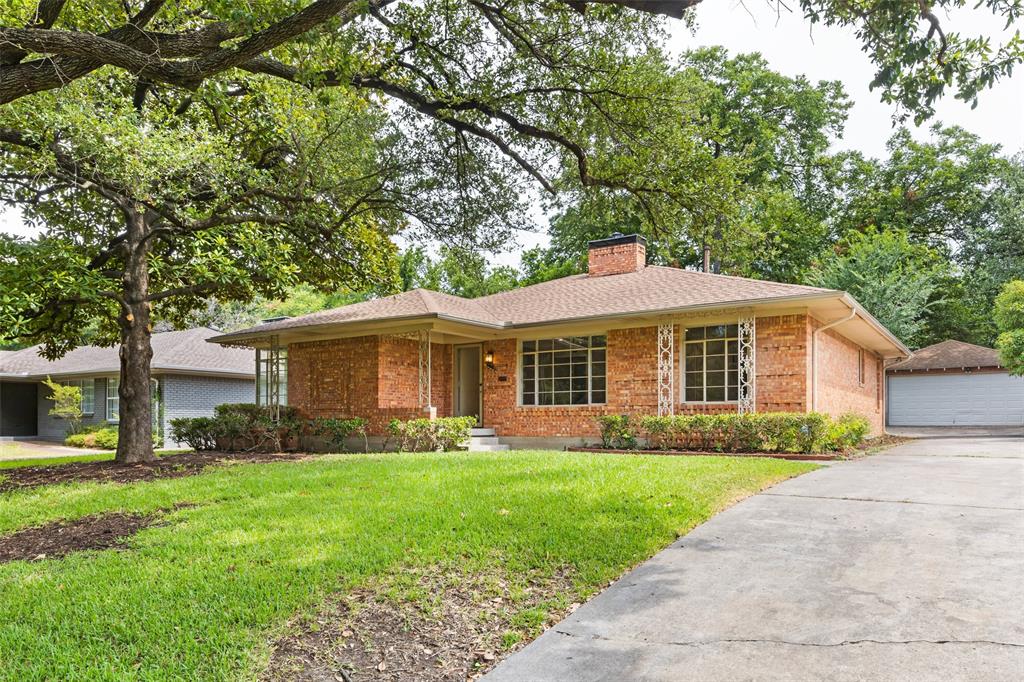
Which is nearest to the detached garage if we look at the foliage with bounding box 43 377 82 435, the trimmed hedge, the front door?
the trimmed hedge

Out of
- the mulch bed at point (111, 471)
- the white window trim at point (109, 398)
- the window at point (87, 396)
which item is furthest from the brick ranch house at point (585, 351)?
the window at point (87, 396)

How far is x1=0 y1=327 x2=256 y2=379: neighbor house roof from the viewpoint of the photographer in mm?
21688

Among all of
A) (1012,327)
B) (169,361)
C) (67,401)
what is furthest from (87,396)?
(1012,327)

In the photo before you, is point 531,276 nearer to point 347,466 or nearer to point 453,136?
point 453,136

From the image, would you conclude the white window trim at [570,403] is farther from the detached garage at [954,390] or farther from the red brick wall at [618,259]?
the detached garage at [954,390]

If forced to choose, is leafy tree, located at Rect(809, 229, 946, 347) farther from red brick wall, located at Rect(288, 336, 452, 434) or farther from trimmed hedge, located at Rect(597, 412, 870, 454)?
red brick wall, located at Rect(288, 336, 452, 434)

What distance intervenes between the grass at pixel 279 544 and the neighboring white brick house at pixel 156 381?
1321cm

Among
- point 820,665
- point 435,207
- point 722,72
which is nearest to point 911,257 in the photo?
point 722,72

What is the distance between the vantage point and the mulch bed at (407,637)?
3.54 metres

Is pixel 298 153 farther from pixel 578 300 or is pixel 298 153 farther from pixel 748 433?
pixel 748 433

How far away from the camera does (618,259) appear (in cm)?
1727

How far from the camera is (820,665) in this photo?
334 centimetres

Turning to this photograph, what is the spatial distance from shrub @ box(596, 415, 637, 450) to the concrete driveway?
254 inches

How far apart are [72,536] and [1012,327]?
25422 mm
